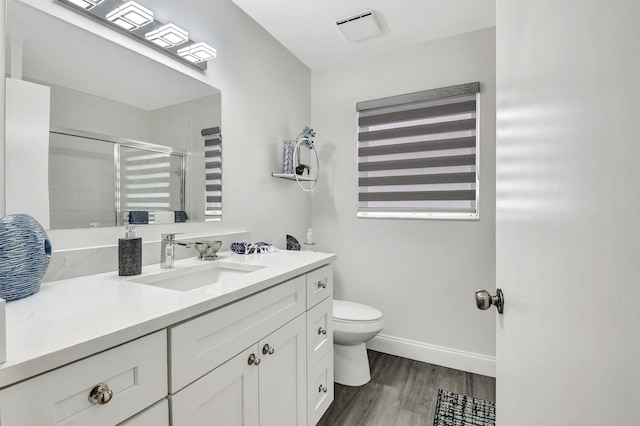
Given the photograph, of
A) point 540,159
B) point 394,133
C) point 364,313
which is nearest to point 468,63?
point 394,133

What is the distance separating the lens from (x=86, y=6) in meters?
1.13

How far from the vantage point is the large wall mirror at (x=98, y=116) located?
102cm

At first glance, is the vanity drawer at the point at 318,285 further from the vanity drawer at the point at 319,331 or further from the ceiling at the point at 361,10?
the ceiling at the point at 361,10

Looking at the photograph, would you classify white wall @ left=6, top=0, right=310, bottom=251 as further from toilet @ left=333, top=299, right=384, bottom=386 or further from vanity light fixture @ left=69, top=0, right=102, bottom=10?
toilet @ left=333, top=299, right=384, bottom=386

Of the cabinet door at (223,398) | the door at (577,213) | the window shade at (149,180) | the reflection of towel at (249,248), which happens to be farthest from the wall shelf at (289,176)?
the door at (577,213)

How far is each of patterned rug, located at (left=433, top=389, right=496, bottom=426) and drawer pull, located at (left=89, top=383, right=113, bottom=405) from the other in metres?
1.65

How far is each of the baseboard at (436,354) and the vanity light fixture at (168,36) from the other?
8.03ft

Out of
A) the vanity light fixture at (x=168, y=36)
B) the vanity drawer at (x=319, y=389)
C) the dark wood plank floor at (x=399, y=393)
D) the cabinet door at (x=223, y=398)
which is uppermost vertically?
the vanity light fixture at (x=168, y=36)

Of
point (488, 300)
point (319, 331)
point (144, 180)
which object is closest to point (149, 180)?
point (144, 180)

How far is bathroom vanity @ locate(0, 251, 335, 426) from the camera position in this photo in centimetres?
56

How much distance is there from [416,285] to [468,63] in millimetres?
1706

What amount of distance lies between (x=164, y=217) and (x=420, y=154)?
6.05 feet

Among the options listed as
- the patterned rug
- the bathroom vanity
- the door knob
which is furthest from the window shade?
the patterned rug

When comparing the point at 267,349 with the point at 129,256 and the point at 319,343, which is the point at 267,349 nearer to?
the point at 319,343
